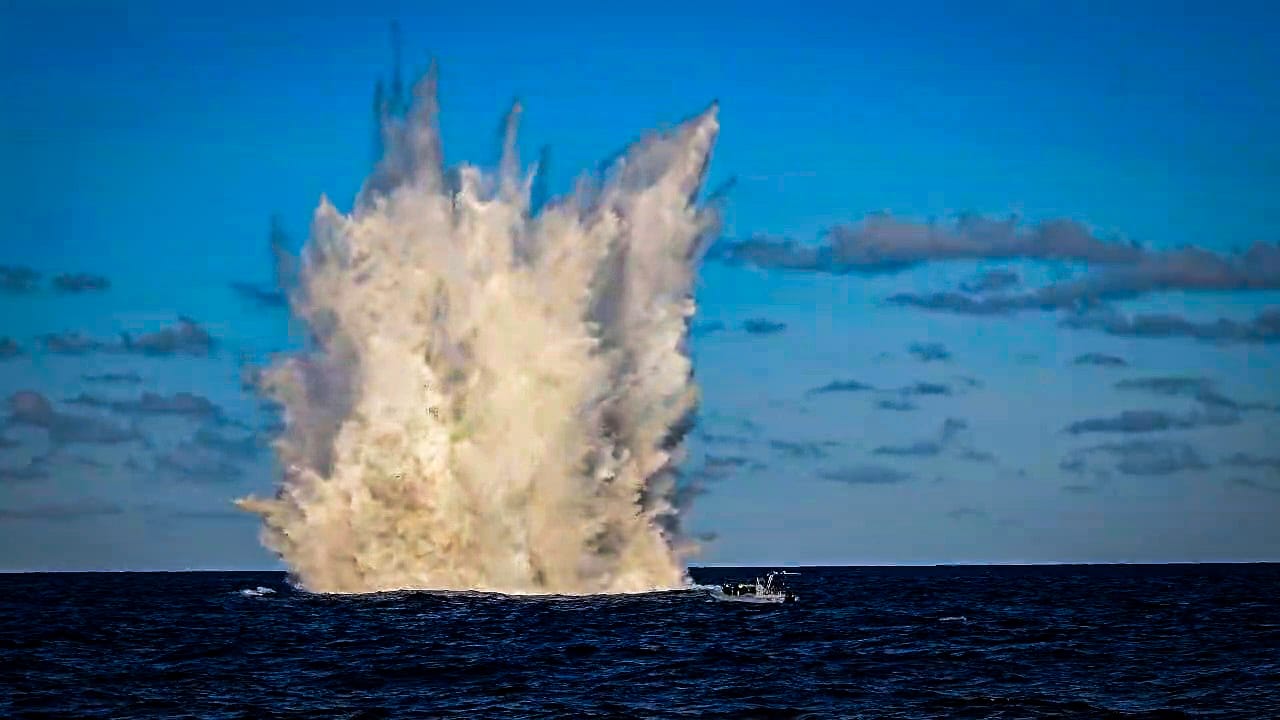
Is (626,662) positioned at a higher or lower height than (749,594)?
lower

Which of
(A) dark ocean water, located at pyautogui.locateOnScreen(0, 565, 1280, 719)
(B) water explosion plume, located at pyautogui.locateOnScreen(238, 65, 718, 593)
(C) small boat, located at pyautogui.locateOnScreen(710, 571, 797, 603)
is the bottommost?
(A) dark ocean water, located at pyautogui.locateOnScreen(0, 565, 1280, 719)

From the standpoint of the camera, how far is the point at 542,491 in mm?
75188

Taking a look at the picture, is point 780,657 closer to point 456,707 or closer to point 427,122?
point 456,707

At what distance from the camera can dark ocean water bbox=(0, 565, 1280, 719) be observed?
38.6m

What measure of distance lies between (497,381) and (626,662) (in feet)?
105

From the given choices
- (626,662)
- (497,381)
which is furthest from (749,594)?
(626,662)

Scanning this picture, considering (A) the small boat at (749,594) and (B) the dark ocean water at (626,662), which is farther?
(A) the small boat at (749,594)

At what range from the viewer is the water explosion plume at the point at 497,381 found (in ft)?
249

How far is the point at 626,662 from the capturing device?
156ft

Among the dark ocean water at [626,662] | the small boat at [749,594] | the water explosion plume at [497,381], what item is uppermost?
the water explosion plume at [497,381]

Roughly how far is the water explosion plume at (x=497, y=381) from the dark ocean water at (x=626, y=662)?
3.12 metres

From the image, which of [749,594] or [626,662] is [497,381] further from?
[626,662]

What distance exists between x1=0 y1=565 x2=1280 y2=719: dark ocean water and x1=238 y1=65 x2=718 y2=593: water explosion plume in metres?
3.12

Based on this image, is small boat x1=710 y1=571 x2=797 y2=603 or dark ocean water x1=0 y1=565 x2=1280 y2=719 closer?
dark ocean water x1=0 y1=565 x2=1280 y2=719
